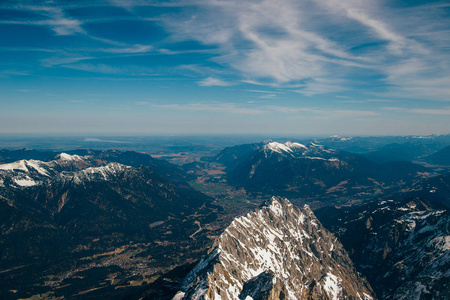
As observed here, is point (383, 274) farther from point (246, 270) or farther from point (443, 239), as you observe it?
point (246, 270)

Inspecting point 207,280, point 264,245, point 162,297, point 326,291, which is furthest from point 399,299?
point 162,297

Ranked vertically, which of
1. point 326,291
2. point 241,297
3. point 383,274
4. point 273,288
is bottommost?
point 383,274

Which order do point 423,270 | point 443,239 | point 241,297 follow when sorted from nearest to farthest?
point 241,297 → point 423,270 → point 443,239

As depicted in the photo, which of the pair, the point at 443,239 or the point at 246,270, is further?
the point at 443,239

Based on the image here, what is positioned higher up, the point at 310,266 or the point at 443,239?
the point at 443,239

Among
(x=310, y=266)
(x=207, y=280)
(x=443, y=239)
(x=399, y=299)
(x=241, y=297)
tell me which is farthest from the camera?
(x=310, y=266)

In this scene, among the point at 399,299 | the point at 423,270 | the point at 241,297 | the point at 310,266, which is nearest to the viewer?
the point at 241,297

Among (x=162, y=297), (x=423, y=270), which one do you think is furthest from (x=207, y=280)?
(x=423, y=270)

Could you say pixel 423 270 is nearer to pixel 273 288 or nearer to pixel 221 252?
pixel 273 288

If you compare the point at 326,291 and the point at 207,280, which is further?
the point at 326,291
